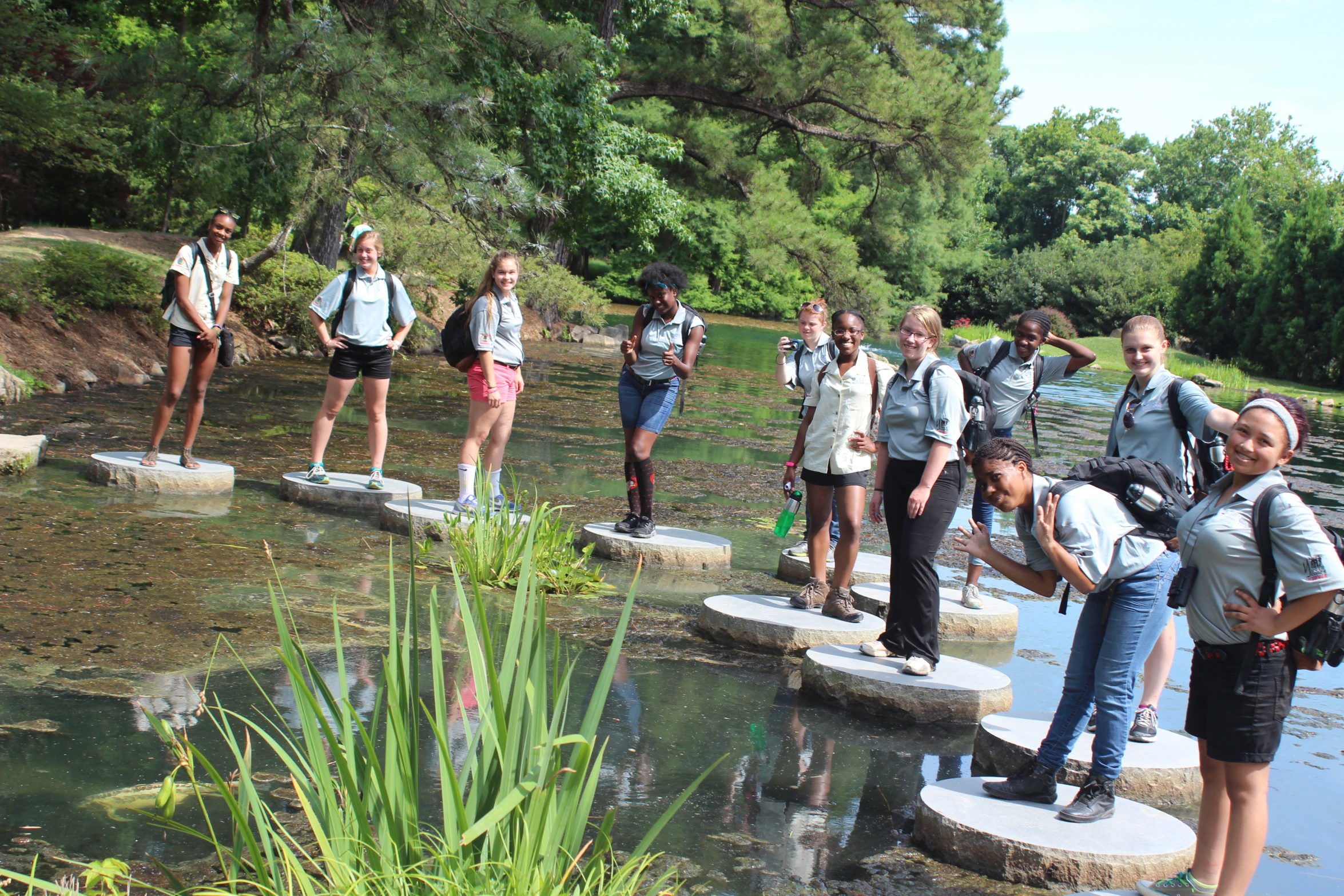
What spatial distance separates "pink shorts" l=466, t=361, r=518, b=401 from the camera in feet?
26.1

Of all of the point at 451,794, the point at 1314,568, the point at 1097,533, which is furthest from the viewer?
the point at 1097,533

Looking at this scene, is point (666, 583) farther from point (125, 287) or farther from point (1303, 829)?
point (125, 287)

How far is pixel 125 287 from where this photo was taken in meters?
14.9

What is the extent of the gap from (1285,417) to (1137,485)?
2.18 ft

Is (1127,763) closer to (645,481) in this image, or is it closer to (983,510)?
(983,510)

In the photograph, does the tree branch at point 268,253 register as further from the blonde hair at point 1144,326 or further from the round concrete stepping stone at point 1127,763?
the round concrete stepping stone at point 1127,763

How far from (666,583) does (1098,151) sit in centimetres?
8493

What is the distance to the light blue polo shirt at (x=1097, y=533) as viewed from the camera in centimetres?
396

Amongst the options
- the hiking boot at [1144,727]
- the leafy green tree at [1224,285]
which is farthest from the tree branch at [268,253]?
the leafy green tree at [1224,285]

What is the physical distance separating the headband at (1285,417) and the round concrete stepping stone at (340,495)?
6035 millimetres

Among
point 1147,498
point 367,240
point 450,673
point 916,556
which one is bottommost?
point 450,673

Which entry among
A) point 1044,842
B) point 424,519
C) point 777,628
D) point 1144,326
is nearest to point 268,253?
point 424,519

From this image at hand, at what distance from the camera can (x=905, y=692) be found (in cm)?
543

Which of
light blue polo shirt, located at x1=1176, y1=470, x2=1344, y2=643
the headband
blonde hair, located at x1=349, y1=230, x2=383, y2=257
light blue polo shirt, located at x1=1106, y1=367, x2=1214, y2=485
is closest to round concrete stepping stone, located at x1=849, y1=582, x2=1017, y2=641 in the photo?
light blue polo shirt, located at x1=1106, y1=367, x2=1214, y2=485
